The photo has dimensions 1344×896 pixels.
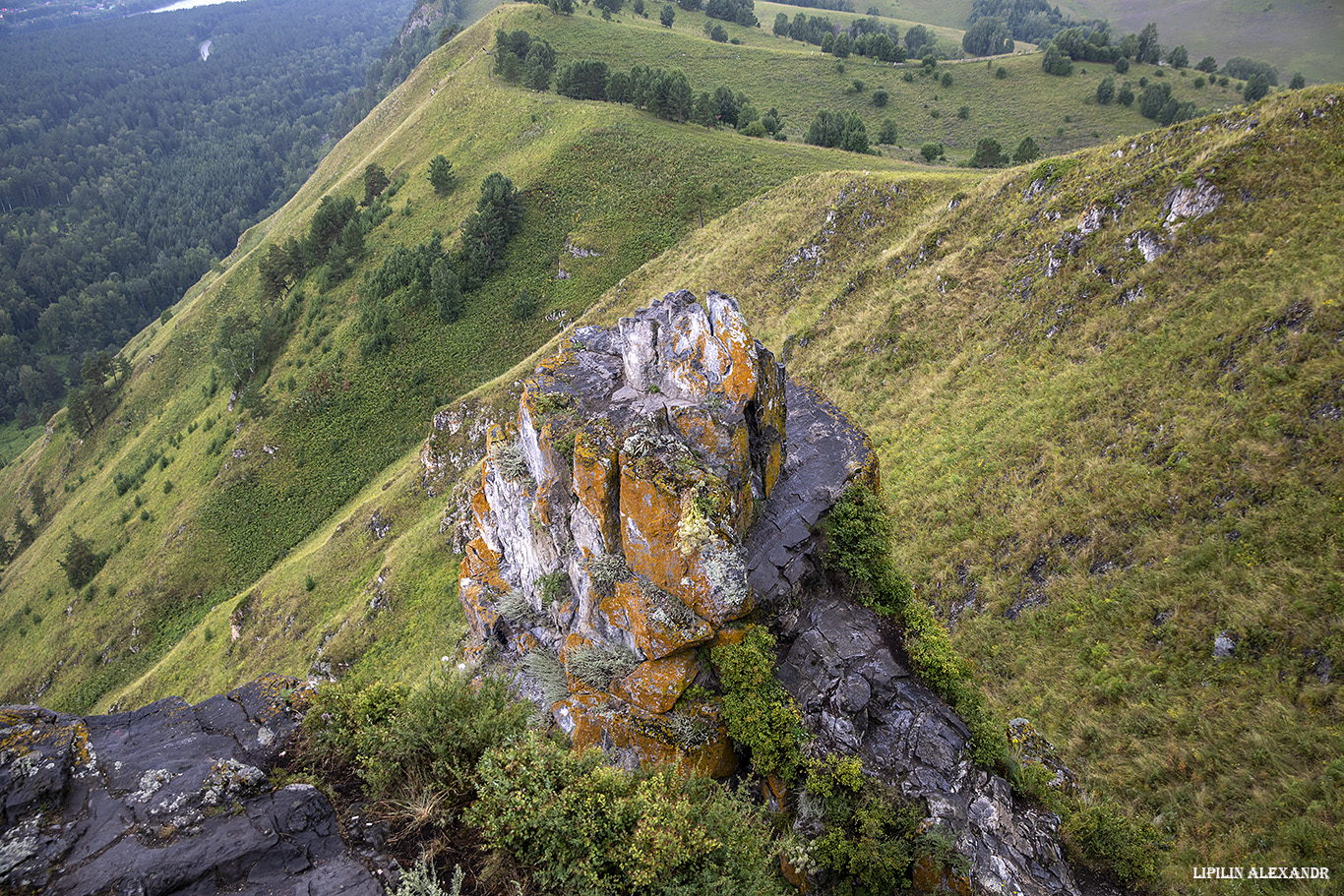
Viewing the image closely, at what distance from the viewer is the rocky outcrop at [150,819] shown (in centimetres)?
641

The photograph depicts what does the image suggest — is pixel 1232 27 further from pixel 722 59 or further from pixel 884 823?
pixel 884 823

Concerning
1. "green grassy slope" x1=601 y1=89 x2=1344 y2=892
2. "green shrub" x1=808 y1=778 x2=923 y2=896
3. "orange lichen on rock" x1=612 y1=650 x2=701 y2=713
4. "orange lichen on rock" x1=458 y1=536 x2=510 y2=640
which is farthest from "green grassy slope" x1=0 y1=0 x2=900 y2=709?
"green grassy slope" x1=601 y1=89 x2=1344 y2=892

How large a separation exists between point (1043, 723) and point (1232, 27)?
22397 cm

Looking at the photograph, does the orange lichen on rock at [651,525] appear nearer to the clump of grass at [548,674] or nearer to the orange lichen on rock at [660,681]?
the orange lichen on rock at [660,681]

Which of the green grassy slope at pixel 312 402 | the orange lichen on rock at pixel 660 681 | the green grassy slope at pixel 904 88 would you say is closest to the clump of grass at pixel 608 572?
the orange lichen on rock at pixel 660 681

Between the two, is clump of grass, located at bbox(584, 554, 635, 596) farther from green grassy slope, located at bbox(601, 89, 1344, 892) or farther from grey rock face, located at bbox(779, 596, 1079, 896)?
green grassy slope, located at bbox(601, 89, 1344, 892)

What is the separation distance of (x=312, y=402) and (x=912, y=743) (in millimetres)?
56823

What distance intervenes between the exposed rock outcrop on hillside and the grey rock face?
0.10ft

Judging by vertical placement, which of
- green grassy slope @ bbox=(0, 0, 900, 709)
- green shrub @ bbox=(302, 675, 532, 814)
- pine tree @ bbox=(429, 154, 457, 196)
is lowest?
green grassy slope @ bbox=(0, 0, 900, 709)

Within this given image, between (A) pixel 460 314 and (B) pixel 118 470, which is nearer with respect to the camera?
(A) pixel 460 314

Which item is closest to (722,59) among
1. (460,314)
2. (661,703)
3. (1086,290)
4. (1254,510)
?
(460,314)

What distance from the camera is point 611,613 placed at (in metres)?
11.3

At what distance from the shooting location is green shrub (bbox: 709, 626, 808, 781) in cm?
994

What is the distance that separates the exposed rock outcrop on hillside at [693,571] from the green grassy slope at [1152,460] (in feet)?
19.1
